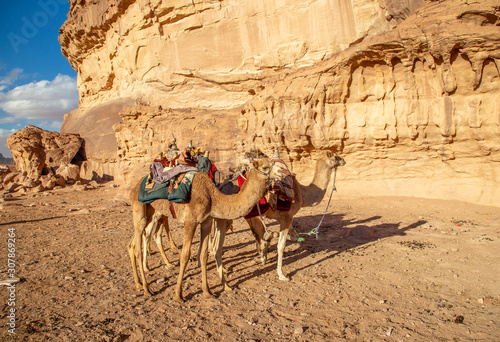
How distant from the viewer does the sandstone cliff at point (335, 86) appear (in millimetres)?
10195

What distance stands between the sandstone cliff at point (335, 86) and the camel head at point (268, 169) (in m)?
9.10

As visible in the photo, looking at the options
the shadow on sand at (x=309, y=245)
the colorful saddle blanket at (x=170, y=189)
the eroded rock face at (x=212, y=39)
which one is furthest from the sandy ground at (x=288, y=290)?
the eroded rock face at (x=212, y=39)

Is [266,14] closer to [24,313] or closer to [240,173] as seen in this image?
[240,173]

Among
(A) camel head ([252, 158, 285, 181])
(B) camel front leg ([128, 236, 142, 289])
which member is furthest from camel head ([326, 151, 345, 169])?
(B) camel front leg ([128, 236, 142, 289])

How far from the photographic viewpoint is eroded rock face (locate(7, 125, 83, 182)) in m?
25.7

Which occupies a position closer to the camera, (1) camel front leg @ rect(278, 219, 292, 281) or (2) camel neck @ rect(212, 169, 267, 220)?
(2) camel neck @ rect(212, 169, 267, 220)

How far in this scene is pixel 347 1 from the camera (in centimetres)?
1727

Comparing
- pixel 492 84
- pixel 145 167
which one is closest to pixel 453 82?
pixel 492 84

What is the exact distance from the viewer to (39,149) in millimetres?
27219

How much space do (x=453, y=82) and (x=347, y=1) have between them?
9.68 metres

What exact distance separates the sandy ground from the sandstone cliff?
3.50 meters

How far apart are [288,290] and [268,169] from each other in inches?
75.7

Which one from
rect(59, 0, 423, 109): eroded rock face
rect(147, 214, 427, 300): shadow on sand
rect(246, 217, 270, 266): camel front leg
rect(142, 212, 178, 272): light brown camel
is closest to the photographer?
rect(147, 214, 427, 300): shadow on sand

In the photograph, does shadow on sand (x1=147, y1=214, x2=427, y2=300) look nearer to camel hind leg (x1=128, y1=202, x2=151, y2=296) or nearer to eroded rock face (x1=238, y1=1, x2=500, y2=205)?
camel hind leg (x1=128, y1=202, x2=151, y2=296)
